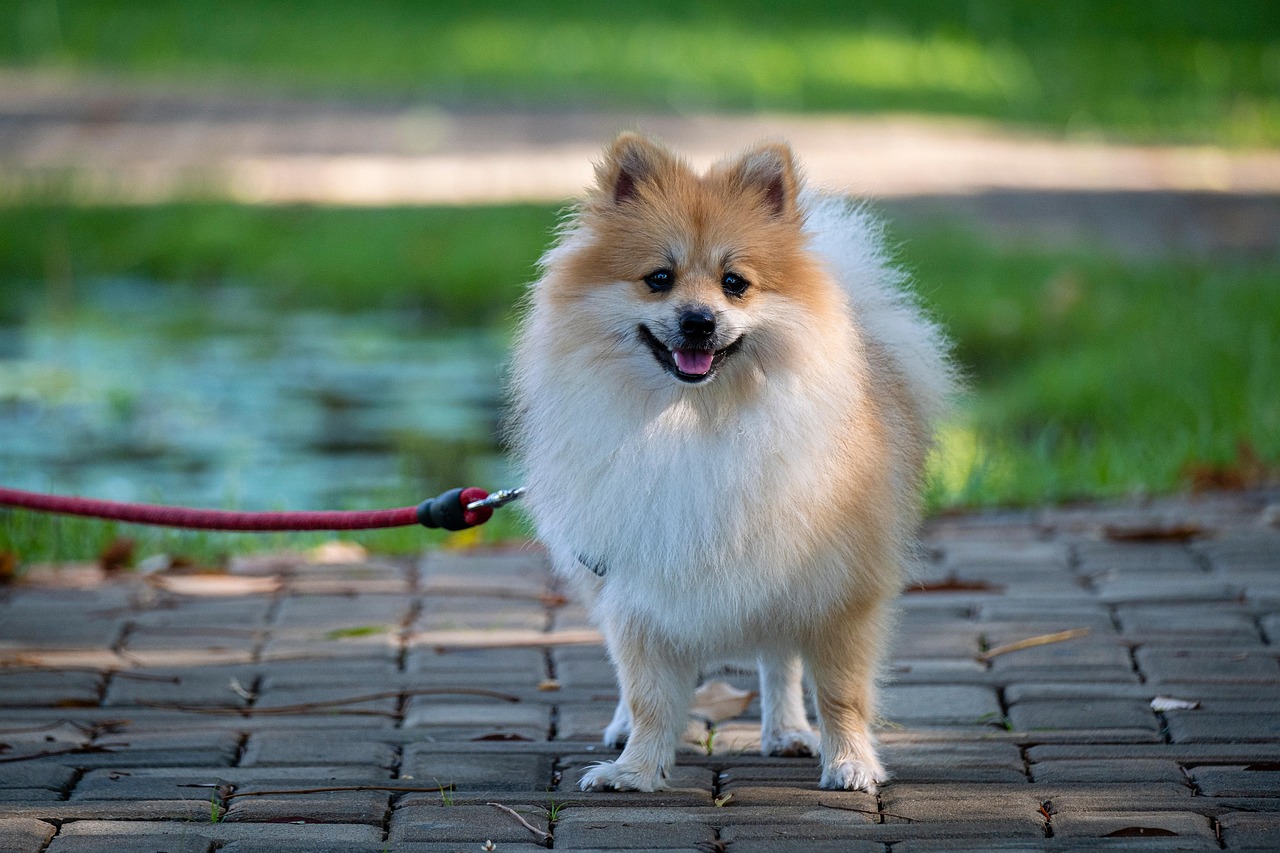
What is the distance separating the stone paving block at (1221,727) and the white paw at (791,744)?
87cm

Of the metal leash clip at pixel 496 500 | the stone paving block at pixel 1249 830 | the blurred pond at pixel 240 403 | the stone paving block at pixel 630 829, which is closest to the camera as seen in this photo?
the stone paving block at pixel 1249 830

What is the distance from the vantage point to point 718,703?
4.41 metres

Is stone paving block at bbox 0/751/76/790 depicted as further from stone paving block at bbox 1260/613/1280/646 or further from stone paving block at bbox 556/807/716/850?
stone paving block at bbox 1260/613/1280/646

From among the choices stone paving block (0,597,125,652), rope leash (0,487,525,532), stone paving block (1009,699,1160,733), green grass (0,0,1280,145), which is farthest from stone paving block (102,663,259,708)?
green grass (0,0,1280,145)

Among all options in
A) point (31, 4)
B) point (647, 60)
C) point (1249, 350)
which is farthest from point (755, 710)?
point (31, 4)

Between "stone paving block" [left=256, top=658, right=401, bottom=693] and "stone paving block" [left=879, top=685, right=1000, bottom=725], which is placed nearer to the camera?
"stone paving block" [left=879, top=685, right=1000, bottom=725]

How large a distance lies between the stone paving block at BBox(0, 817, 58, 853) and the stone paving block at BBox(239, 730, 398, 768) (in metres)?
0.57

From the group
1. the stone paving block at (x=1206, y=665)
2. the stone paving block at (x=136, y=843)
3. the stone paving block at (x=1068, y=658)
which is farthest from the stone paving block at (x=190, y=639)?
the stone paving block at (x=1206, y=665)

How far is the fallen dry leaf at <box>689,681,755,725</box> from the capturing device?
4379mm

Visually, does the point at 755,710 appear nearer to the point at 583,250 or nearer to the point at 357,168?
the point at 583,250

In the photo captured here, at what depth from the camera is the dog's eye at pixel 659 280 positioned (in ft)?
12.2

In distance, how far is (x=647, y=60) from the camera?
65.6 feet

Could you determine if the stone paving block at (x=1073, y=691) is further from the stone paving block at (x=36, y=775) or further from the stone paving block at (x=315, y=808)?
the stone paving block at (x=36, y=775)

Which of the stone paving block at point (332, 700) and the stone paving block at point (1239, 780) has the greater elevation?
the stone paving block at point (332, 700)
